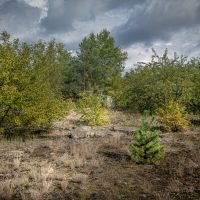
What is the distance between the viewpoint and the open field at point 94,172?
389 inches

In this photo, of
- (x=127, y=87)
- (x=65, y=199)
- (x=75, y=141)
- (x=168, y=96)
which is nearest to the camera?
(x=65, y=199)

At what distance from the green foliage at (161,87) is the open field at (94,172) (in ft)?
39.9

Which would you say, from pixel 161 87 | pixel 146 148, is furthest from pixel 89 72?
pixel 146 148

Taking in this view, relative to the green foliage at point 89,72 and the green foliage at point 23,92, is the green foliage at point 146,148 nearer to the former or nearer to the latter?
the green foliage at point 23,92

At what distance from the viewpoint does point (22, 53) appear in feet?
70.1

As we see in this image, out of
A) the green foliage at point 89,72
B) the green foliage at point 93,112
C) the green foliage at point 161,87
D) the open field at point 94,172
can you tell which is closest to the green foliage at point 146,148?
the open field at point 94,172

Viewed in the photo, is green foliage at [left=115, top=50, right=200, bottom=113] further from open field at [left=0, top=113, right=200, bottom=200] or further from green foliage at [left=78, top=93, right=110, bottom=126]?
open field at [left=0, top=113, right=200, bottom=200]

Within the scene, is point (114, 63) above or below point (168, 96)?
above

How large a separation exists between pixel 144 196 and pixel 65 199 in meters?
2.32

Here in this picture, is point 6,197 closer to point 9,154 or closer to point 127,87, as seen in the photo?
point 9,154

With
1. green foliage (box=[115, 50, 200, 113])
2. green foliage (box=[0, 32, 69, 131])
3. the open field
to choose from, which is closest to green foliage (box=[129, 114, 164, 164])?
the open field

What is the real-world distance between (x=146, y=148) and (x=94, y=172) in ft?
8.44

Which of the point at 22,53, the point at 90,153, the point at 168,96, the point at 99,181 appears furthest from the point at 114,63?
the point at 99,181

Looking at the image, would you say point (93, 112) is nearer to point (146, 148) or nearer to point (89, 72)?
point (146, 148)
